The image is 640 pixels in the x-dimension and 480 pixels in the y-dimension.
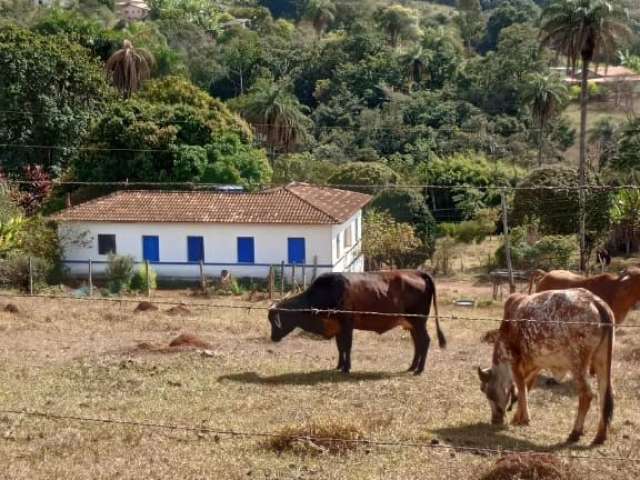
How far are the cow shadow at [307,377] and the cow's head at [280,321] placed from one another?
4.37ft

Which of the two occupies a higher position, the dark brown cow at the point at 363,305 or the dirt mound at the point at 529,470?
the dark brown cow at the point at 363,305

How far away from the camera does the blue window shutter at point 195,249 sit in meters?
39.5

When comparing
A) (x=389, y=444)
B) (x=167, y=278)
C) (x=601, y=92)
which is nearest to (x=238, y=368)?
(x=389, y=444)

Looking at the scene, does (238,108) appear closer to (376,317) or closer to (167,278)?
(167,278)

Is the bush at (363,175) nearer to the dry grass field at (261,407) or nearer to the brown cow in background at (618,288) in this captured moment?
the dry grass field at (261,407)

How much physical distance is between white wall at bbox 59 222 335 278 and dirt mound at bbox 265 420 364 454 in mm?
23834

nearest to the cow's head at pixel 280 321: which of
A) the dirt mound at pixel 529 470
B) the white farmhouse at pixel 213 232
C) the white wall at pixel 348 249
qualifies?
the dirt mound at pixel 529 470

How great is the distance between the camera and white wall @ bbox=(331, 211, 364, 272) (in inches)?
1527

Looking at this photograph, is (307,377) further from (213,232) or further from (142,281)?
(213,232)

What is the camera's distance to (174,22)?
99.8 metres

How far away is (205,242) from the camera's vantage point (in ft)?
129

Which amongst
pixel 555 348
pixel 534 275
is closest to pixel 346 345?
pixel 555 348

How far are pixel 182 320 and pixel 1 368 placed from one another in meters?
7.85

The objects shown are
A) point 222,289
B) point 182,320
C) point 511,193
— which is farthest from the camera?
point 511,193
